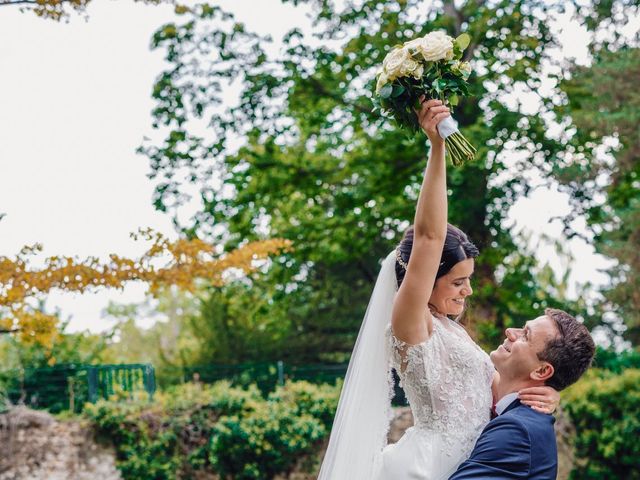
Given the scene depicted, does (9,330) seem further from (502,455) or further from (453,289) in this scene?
(502,455)

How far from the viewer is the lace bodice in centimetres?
273

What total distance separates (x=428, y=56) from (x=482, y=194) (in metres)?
9.77

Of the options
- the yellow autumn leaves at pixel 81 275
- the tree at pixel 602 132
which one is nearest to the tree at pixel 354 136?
the tree at pixel 602 132

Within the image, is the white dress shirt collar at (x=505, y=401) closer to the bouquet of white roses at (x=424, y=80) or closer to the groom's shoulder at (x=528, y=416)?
the groom's shoulder at (x=528, y=416)

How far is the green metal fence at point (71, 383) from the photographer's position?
13.0 meters

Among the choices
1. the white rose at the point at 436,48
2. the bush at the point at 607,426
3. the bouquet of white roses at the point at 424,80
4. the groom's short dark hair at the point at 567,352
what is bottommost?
the bush at the point at 607,426

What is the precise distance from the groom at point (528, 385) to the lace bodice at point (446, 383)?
11 centimetres

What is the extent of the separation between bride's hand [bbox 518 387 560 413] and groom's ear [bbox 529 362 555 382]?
0.18ft

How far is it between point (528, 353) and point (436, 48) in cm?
106

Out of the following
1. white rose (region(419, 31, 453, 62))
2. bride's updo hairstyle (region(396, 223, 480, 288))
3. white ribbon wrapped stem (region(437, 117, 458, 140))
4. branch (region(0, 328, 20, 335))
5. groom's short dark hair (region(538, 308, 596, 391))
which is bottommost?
groom's short dark hair (region(538, 308, 596, 391))

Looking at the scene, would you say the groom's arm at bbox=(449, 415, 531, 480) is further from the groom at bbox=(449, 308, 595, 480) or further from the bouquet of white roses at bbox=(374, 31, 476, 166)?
the bouquet of white roses at bbox=(374, 31, 476, 166)

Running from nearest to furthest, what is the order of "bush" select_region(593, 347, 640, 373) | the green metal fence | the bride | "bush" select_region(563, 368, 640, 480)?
1. the bride
2. "bush" select_region(563, 368, 640, 480)
3. the green metal fence
4. "bush" select_region(593, 347, 640, 373)

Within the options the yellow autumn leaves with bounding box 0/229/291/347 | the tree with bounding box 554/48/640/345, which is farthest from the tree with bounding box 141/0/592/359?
the yellow autumn leaves with bounding box 0/229/291/347

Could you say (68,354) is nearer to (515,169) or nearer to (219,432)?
(219,432)
